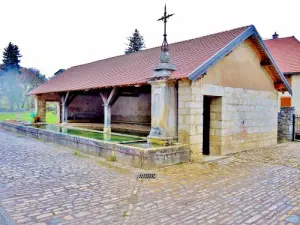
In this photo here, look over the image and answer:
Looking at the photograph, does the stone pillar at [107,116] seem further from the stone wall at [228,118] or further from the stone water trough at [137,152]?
the stone wall at [228,118]

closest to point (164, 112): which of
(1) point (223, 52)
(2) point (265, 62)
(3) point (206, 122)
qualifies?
(3) point (206, 122)

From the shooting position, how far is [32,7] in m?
11.1

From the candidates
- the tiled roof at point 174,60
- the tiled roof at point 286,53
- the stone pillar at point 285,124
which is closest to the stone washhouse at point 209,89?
the tiled roof at point 174,60

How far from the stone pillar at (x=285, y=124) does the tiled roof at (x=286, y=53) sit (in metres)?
4.22

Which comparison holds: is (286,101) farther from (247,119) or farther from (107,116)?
(107,116)

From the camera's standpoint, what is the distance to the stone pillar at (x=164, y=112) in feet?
24.2

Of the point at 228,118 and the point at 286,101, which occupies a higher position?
the point at 286,101

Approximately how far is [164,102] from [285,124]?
807 centimetres

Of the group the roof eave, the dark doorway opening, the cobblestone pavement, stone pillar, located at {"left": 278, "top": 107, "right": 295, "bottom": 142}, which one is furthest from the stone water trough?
stone pillar, located at {"left": 278, "top": 107, "right": 295, "bottom": 142}

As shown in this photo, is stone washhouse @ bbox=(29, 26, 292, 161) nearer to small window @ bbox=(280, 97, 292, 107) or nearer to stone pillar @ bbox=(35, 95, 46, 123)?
stone pillar @ bbox=(35, 95, 46, 123)

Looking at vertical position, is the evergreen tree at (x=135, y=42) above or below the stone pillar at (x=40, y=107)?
above

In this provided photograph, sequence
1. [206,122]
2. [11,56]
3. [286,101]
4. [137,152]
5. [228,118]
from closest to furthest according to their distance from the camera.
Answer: [137,152], [228,118], [206,122], [286,101], [11,56]

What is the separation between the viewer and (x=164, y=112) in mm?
7395

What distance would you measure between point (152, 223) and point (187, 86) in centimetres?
473
